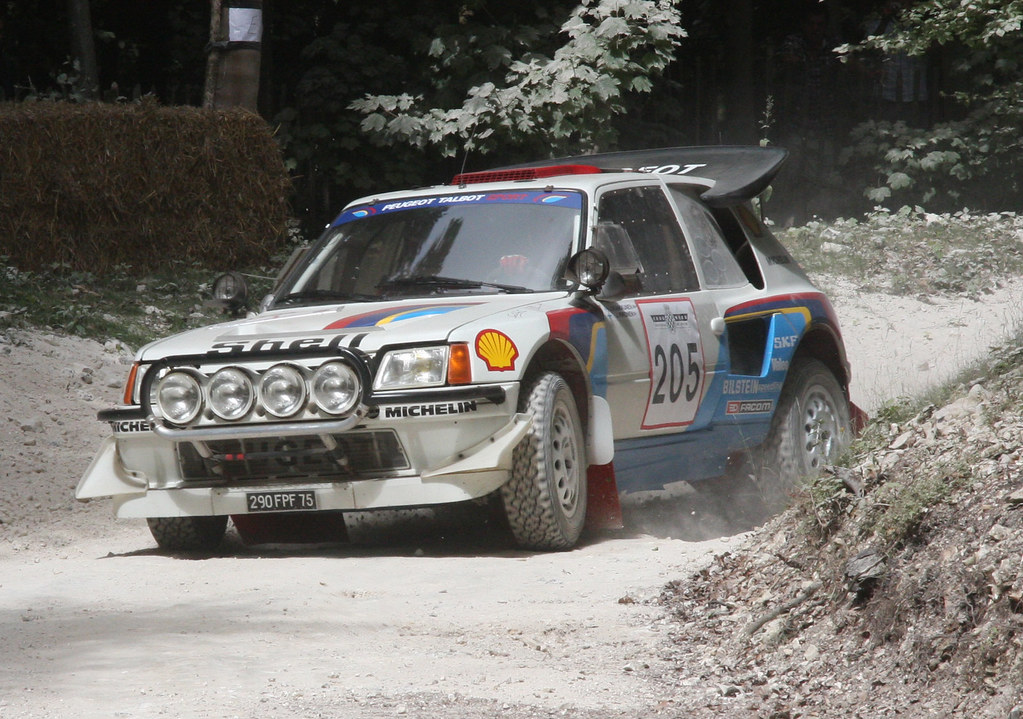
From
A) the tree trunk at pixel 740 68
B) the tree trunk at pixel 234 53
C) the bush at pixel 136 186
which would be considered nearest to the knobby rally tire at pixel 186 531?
the bush at pixel 136 186

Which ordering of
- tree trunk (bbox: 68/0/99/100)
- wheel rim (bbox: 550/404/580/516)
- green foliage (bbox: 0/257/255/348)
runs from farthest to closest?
tree trunk (bbox: 68/0/99/100) → green foliage (bbox: 0/257/255/348) → wheel rim (bbox: 550/404/580/516)

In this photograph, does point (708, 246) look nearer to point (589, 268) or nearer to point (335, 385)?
point (589, 268)

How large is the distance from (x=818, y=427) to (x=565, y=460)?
8.18 feet

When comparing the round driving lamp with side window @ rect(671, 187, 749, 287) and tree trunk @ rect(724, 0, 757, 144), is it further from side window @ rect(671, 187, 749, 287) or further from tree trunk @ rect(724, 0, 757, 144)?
tree trunk @ rect(724, 0, 757, 144)

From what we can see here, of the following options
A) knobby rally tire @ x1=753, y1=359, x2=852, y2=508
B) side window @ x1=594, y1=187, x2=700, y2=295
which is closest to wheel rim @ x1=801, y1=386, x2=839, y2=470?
knobby rally tire @ x1=753, y1=359, x2=852, y2=508

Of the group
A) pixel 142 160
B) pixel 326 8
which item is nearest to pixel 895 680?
pixel 142 160

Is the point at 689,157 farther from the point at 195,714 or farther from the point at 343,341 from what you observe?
the point at 195,714

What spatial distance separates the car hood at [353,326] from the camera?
609cm

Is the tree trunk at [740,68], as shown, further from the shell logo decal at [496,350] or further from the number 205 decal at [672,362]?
the shell logo decal at [496,350]

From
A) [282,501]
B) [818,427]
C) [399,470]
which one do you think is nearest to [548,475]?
[399,470]

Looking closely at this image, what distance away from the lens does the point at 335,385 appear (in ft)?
19.8

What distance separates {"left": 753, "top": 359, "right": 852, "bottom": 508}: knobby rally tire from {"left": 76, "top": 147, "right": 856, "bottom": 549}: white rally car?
0.02m

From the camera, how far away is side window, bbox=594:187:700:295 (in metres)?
7.36

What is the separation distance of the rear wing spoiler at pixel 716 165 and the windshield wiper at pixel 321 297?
5.54ft
